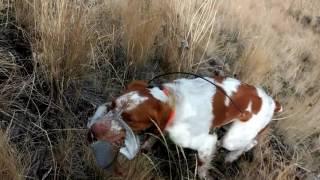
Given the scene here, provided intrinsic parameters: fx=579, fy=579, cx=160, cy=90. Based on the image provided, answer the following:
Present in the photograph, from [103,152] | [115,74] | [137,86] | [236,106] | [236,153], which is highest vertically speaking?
[137,86]

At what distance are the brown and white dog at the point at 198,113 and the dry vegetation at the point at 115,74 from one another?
0.19 meters

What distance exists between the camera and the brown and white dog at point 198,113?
2.75m

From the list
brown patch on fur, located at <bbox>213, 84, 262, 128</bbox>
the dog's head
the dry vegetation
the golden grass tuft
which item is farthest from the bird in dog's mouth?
brown patch on fur, located at <bbox>213, 84, 262, 128</bbox>

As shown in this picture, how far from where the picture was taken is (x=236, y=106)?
3156mm

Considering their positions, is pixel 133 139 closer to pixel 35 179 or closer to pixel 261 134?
pixel 35 179

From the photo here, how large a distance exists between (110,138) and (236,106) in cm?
79

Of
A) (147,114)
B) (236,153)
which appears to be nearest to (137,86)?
(147,114)

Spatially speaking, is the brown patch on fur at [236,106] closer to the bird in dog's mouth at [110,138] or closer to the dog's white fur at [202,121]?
the dog's white fur at [202,121]

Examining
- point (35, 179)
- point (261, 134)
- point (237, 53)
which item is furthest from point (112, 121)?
point (237, 53)

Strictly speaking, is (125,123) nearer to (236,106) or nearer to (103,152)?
(103,152)

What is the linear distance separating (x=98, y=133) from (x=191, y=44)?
5.01ft

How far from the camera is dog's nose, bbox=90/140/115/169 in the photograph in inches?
107

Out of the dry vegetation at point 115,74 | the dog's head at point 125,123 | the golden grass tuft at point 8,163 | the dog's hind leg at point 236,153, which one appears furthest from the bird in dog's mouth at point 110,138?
the dog's hind leg at point 236,153

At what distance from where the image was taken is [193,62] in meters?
4.12
